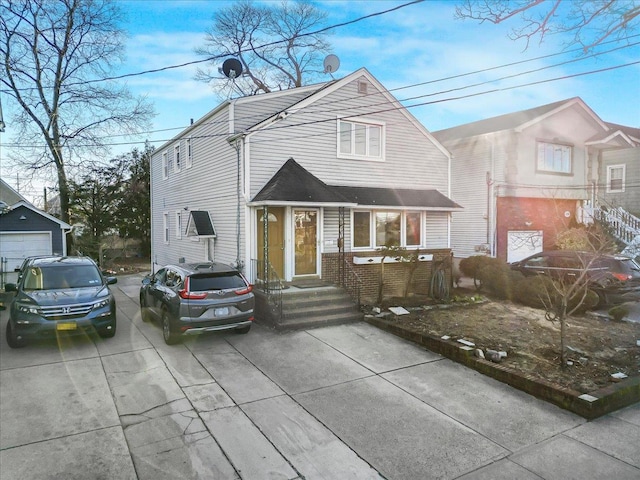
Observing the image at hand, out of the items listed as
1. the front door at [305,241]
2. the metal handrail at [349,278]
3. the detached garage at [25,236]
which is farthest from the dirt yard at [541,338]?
the detached garage at [25,236]

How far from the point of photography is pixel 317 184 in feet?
41.0

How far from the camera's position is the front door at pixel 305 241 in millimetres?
12930

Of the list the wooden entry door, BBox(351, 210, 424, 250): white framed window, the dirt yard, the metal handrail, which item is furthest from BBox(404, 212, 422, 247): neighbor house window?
the wooden entry door

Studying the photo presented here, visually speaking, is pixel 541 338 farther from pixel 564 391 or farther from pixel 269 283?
pixel 269 283

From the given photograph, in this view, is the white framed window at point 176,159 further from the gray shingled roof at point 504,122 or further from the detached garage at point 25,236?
the gray shingled roof at point 504,122

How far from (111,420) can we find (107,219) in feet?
82.8

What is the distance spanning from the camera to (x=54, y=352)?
852 cm

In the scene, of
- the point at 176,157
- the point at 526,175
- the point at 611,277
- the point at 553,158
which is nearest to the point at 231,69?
the point at 176,157

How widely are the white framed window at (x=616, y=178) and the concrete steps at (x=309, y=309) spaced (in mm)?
18686

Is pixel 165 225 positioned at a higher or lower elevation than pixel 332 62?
lower

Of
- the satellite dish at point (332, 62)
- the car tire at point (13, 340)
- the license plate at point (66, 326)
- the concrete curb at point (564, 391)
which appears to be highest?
the satellite dish at point (332, 62)

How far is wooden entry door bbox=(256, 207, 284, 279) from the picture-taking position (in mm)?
12477

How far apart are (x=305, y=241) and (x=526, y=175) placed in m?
11.6

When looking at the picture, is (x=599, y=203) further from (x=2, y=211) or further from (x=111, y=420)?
(x=2, y=211)
